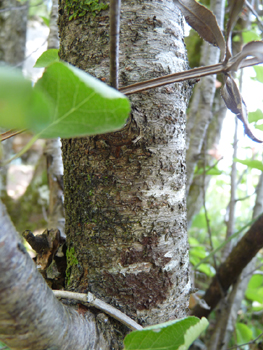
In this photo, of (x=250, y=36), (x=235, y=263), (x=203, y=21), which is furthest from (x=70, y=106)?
(x=250, y=36)

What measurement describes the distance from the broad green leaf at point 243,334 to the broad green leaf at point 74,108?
1.10 meters

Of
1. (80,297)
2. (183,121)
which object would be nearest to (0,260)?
(80,297)

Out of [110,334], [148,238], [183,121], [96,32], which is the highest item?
[96,32]

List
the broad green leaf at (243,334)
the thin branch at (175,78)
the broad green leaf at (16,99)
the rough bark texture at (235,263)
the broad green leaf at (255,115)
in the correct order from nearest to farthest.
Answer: the broad green leaf at (16,99) < the thin branch at (175,78) < the broad green leaf at (255,115) < the rough bark texture at (235,263) < the broad green leaf at (243,334)

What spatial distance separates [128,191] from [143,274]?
0.36 ft

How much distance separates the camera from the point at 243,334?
98 centimetres

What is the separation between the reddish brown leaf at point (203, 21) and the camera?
287mm

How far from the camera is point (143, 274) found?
1.09 ft

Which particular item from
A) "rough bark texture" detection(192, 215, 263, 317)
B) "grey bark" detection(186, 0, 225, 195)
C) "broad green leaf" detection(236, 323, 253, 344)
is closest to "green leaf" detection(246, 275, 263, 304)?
"broad green leaf" detection(236, 323, 253, 344)

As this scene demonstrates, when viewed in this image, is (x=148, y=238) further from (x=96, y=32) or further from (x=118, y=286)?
(x=96, y=32)

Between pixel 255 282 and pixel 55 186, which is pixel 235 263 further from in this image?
pixel 55 186

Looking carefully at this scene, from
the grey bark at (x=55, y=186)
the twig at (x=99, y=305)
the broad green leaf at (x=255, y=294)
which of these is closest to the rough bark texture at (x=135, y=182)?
the twig at (x=99, y=305)

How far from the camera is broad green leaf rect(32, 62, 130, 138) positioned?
164 mm

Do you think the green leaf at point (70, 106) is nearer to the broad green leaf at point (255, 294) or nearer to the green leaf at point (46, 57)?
the green leaf at point (46, 57)
